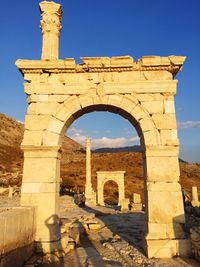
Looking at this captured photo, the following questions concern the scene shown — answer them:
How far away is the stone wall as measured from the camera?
4758 millimetres

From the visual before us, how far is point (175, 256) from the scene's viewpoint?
6.82 m

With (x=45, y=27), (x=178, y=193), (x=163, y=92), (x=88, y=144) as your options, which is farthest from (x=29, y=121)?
(x=88, y=144)

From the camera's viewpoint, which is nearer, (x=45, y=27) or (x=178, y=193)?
(x=178, y=193)

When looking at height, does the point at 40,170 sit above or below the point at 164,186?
above

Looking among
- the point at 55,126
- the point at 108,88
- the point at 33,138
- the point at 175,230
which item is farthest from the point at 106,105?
the point at 175,230

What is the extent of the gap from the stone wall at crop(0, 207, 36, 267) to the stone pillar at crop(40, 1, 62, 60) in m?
4.88

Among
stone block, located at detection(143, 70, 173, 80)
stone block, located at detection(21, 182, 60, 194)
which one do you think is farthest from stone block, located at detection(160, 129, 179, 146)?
stone block, located at detection(21, 182, 60, 194)

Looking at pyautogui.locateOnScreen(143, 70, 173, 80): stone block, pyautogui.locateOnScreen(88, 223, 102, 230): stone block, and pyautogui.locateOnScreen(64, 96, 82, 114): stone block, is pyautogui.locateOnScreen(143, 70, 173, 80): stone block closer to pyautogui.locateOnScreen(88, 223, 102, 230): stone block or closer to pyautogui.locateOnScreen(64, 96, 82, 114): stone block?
pyautogui.locateOnScreen(64, 96, 82, 114): stone block

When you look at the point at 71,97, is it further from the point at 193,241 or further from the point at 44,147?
the point at 193,241

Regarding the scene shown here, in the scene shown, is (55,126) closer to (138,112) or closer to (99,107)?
(99,107)

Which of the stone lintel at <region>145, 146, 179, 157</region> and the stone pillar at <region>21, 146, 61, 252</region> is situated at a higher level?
the stone lintel at <region>145, 146, 179, 157</region>

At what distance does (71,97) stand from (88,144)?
785 inches

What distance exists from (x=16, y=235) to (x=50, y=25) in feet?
20.7

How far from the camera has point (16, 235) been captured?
5.40 meters
